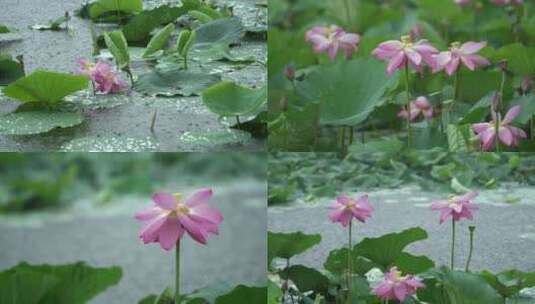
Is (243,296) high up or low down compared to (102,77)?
down

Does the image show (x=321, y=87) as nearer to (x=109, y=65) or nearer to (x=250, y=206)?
(x=109, y=65)

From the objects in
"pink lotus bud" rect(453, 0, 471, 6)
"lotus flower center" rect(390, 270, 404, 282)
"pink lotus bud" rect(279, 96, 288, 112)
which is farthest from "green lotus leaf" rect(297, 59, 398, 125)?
"pink lotus bud" rect(453, 0, 471, 6)

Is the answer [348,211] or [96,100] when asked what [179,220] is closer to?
[348,211]

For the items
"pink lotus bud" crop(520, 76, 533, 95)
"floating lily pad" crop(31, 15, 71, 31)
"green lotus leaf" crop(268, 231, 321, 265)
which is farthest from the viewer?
"floating lily pad" crop(31, 15, 71, 31)

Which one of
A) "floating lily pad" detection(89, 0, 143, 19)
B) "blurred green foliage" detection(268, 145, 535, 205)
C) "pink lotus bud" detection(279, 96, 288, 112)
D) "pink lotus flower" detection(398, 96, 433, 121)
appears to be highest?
"floating lily pad" detection(89, 0, 143, 19)

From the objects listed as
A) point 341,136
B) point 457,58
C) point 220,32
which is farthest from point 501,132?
point 220,32

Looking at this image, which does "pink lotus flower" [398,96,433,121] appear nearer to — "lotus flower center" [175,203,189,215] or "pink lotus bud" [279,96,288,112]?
"pink lotus bud" [279,96,288,112]
